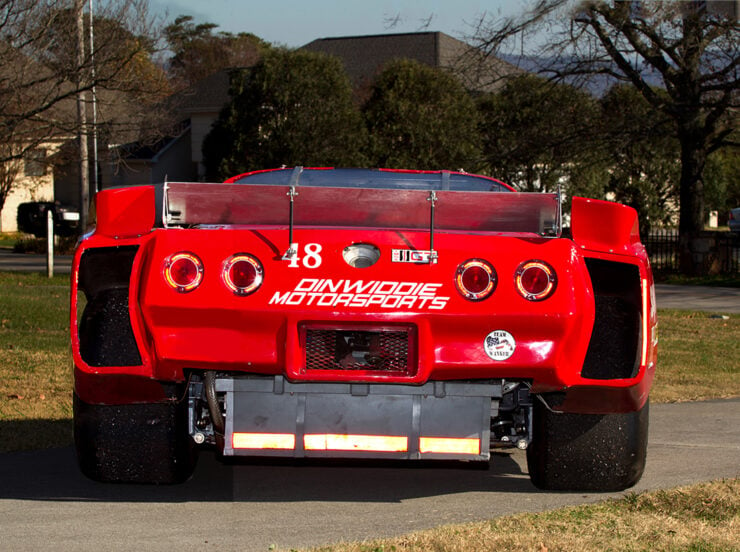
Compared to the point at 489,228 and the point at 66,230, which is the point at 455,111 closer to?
the point at 66,230

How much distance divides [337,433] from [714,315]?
38.9 feet

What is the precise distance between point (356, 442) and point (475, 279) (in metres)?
0.86

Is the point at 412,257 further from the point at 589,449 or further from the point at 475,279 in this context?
the point at 589,449

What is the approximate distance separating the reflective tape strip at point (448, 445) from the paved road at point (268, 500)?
31 centimetres

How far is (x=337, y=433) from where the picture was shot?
464 centimetres

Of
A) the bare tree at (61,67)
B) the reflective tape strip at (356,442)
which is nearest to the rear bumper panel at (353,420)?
the reflective tape strip at (356,442)

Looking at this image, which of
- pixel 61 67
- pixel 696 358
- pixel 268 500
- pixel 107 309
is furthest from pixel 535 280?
pixel 61 67

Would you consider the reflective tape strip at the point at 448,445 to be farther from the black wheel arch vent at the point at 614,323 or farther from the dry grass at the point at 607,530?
the black wheel arch vent at the point at 614,323

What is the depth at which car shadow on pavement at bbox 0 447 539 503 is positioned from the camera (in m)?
5.09

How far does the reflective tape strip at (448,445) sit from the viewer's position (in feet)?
15.1

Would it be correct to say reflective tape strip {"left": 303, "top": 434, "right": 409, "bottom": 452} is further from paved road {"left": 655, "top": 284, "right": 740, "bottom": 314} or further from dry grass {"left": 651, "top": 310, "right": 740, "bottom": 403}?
paved road {"left": 655, "top": 284, "right": 740, "bottom": 314}

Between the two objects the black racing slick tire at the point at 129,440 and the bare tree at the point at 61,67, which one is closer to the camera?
the black racing slick tire at the point at 129,440

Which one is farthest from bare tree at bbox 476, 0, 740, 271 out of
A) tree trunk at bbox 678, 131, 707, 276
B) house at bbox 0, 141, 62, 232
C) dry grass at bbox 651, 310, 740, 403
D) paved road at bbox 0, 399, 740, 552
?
house at bbox 0, 141, 62, 232

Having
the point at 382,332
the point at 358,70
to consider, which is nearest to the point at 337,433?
the point at 382,332
